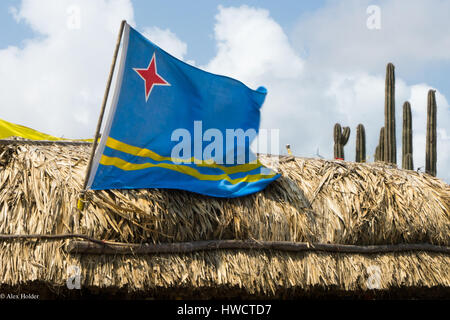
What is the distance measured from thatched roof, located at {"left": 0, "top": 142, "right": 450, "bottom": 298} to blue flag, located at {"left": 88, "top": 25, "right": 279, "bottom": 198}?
147 mm

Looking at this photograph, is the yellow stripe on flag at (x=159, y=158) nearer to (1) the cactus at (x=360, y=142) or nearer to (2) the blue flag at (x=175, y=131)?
(2) the blue flag at (x=175, y=131)

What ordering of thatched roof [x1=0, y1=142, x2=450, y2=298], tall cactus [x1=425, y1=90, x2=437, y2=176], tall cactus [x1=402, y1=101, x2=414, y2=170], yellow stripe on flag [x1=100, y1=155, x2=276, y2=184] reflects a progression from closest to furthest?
thatched roof [x1=0, y1=142, x2=450, y2=298] < yellow stripe on flag [x1=100, y1=155, x2=276, y2=184] < tall cactus [x1=425, y1=90, x2=437, y2=176] < tall cactus [x1=402, y1=101, x2=414, y2=170]

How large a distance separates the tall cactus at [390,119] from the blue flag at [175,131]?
6268 mm

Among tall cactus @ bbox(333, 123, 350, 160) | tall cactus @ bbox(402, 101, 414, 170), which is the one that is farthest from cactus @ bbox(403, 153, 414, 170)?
tall cactus @ bbox(333, 123, 350, 160)

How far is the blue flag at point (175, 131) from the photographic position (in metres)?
4.79

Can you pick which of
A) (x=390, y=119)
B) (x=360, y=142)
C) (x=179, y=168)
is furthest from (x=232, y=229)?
(x=360, y=142)

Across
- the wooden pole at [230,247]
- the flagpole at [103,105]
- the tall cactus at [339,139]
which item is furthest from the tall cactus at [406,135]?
the flagpole at [103,105]

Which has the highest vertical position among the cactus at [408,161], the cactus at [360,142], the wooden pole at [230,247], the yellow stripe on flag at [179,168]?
the cactus at [360,142]

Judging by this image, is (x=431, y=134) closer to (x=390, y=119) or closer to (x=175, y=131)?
(x=390, y=119)

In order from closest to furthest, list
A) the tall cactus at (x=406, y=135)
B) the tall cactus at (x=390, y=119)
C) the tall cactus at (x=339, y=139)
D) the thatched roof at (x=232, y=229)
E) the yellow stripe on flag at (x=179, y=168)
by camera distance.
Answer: the thatched roof at (x=232, y=229) < the yellow stripe on flag at (x=179, y=168) < the tall cactus at (x=406, y=135) < the tall cactus at (x=390, y=119) < the tall cactus at (x=339, y=139)

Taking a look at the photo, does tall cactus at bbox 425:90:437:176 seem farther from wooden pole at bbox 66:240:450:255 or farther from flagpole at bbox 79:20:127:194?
flagpole at bbox 79:20:127:194

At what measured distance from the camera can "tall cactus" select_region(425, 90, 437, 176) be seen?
1098 centimetres

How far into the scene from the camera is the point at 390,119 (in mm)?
11383
